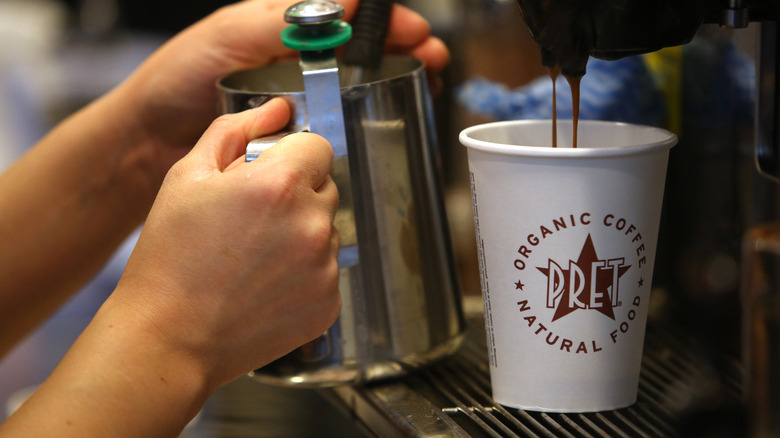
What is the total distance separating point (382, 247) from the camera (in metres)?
0.52

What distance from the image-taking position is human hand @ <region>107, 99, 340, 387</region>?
15.8 inches

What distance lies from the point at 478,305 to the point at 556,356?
0.85ft

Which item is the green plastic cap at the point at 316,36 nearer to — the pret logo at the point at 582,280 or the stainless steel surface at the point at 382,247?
the stainless steel surface at the point at 382,247

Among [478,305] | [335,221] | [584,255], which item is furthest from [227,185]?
[478,305]

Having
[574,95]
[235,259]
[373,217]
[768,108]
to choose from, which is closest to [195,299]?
[235,259]

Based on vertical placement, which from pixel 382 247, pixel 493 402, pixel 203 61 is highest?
pixel 203 61

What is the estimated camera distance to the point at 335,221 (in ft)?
1.62

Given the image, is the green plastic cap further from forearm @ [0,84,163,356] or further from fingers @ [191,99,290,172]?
forearm @ [0,84,163,356]

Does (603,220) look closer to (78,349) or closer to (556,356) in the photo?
(556,356)

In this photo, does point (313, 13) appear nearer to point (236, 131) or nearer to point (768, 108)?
point (236, 131)

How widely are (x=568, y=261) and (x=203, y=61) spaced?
0.40m

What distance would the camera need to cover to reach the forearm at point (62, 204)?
0.72 meters

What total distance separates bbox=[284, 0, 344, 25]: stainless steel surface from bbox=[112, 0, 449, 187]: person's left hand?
117 mm

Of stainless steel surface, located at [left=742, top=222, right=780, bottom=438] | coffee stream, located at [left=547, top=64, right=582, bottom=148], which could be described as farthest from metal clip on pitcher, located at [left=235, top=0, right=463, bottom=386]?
stainless steel surface, located at [left=742, top=222, right=780, bottom=438]
